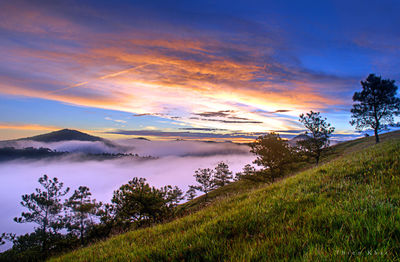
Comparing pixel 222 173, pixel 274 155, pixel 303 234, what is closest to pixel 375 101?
pixel 274 155

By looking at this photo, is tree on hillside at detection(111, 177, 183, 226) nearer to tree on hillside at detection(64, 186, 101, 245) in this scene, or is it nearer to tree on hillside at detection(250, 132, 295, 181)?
tree on hillside at detection(250, 132, 295, 181)

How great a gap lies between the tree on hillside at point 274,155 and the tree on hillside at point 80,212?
58302 mm

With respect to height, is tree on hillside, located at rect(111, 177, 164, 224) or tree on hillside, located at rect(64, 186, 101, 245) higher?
tree on hillside, located at rect(111, 177, 164, 224)

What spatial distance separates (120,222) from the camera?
35625 mm

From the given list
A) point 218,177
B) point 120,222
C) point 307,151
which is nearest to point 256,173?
point 307,151

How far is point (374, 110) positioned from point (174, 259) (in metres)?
57.6

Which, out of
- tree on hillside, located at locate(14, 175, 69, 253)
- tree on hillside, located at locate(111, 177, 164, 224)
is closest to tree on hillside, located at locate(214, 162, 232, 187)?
tree on hillside, located at locate(111, 177, 164, 224)

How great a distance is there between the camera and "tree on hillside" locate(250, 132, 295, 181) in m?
37.7

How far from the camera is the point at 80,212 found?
2425 inches

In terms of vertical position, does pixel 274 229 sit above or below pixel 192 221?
above

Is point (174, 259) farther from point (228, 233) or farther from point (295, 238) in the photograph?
point (295, 238)

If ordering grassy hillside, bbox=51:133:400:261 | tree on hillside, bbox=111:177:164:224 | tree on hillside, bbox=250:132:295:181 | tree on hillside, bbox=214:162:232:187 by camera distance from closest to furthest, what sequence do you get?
grassy hillside, bbox=51:133:400:261 < tree on hillside, bbox=111:177:164:224 < tree on hillside, bbox=250:132:295:181 < tree on hillside, bbox=214:162:232:187

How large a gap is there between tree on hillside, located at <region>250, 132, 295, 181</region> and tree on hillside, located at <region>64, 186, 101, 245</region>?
58.3 meters

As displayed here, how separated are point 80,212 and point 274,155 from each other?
6719 cm
